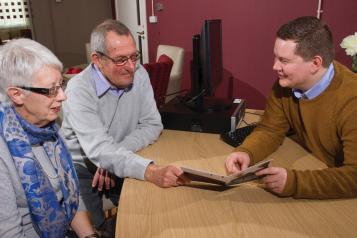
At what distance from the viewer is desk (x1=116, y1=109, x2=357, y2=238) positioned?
92 centimetres

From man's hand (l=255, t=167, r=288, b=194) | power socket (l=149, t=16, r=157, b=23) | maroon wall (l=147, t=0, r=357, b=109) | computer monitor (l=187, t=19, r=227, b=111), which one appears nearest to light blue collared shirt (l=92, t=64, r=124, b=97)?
computer monitor (l=187, t=19, r=227, b=111)

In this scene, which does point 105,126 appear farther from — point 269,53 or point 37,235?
point 269,53

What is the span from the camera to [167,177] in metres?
1.15

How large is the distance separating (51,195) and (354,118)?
110 cm

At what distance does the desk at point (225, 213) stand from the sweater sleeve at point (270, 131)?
0.51 ft

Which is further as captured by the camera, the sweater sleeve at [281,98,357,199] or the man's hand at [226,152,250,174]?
the man's hand at [226,152,250,174]

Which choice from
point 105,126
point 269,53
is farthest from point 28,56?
point 269,53

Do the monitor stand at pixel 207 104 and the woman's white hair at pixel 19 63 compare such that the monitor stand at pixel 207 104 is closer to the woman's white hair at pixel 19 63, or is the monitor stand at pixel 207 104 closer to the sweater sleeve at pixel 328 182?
the sweater sleeve at pixel 328 182

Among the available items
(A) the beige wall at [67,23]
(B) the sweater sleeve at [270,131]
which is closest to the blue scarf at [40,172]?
(B) the sweater sleeve at [270,131]

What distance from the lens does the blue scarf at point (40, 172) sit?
3.36 ft

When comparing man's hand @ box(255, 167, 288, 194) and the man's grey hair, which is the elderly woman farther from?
man's hand @ box(255, 167, 288, 194)

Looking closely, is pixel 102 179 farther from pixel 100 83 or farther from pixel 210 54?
pixel 210 54

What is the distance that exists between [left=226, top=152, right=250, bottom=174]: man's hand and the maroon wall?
2544mm

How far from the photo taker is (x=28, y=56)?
1003 mm
